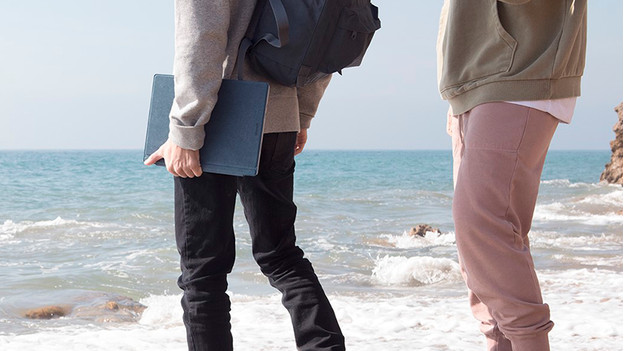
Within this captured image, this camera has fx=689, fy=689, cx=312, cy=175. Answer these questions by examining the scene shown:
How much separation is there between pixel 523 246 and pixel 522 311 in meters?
0.17

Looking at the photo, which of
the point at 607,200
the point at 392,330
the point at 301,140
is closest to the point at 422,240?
the point at 392,330

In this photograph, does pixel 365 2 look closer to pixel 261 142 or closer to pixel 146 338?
pixel 261 142

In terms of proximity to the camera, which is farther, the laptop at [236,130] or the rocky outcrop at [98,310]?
the rocky outcrop at [98,310]

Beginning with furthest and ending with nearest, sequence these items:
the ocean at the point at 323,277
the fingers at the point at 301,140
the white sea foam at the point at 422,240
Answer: the white sea foam at the point at 422,240 → the ocean at the point at 323,277 → the fingers at the point at 301,140

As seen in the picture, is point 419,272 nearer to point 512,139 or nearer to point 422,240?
point 422,240

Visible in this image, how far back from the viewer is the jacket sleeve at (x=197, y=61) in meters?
1.77

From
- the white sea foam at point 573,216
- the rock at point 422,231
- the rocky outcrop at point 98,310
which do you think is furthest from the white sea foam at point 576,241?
the rocky outcrop at point 98,310

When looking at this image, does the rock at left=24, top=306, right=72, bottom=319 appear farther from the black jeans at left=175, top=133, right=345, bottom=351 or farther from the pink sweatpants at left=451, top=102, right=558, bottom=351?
the pink sweatpants at left=451, top=102, right=558, bottom=351

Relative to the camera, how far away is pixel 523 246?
5.62ft

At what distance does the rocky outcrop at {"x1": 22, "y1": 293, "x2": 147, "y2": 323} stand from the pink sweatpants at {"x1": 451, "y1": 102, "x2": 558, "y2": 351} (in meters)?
3.73

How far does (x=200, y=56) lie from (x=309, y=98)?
508mm

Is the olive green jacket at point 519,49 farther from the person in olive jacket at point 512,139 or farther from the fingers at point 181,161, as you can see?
the fingers at point 181,161

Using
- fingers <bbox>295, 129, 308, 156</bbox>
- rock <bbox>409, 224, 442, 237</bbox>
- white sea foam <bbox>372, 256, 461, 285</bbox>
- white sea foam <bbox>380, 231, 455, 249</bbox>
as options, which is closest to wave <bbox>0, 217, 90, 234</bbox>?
white sea foam <bbox>380, 231, 455, 249</bbox>

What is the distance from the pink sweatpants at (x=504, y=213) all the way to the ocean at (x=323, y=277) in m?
1.27
